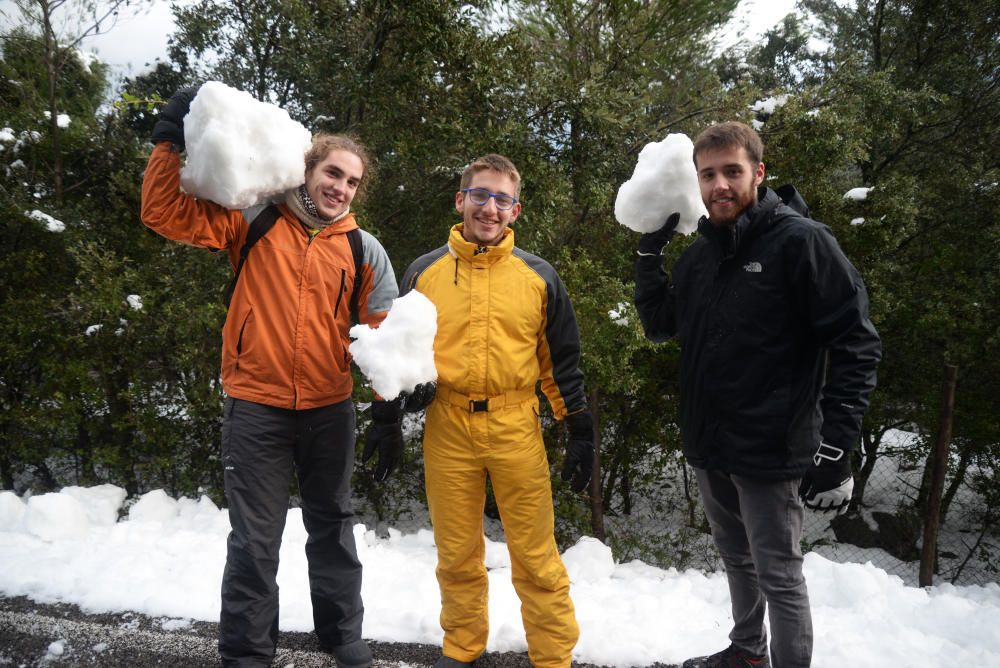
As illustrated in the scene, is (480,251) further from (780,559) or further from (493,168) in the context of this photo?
(780,559)

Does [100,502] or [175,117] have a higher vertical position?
[175,117]

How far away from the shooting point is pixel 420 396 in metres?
2.21

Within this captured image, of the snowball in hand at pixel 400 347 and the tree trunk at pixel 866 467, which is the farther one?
the tree trunk at pixel 866 467

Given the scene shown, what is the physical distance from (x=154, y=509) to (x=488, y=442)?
3.00 meters

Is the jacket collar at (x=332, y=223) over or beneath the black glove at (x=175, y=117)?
beneath

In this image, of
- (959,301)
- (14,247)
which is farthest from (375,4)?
(959,301)

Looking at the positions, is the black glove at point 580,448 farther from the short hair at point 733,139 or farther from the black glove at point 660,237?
the short hair at point 733,139

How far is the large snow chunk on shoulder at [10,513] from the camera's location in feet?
11.9

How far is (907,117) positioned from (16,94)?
10.3 metres

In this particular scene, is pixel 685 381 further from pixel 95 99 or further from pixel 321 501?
pixel 95 99

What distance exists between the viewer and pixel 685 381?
2238 mm

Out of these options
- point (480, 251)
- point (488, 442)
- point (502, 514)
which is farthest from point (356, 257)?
point (502, 514)

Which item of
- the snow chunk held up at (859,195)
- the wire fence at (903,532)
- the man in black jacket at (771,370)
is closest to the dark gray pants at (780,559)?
the man in black jacket at (771,370)

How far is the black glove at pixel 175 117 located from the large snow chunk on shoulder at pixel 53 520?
2795 millimetres
